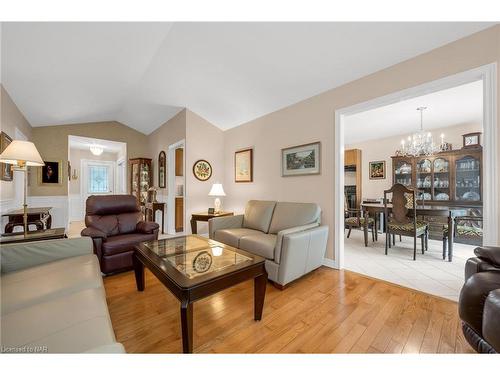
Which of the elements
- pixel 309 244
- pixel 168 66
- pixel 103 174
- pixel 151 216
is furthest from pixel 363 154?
pixel 103 174

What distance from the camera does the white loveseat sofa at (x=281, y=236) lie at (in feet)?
6.86

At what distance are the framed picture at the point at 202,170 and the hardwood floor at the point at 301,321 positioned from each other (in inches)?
93.0

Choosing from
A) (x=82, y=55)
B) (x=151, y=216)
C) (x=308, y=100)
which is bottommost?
(x=151, y=216)

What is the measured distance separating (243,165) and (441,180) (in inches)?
157

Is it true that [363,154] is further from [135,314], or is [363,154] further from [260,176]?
[135,314]

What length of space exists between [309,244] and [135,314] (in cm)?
172

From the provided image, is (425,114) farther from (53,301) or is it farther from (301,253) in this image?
(53,301)

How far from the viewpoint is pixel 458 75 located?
181cm

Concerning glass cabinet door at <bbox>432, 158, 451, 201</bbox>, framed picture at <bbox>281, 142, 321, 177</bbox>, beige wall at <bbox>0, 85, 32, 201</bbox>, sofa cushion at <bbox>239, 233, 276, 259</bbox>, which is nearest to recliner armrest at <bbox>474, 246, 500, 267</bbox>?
sofa cushion at <bbox>239, 233, 276, 259</bbox>

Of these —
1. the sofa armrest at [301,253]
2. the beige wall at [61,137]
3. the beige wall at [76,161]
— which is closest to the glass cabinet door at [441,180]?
the sofa armrest at [301,253]

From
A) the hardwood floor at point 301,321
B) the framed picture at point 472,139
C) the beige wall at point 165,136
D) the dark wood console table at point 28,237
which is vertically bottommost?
the hardwood floor at point 301,321

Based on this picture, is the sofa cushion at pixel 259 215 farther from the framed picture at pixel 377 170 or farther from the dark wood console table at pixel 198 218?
the framed picture at pixel 377 170

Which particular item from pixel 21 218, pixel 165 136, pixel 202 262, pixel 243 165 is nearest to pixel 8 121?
pixel 21 218

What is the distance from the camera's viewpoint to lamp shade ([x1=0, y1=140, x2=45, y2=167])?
5.80ft
